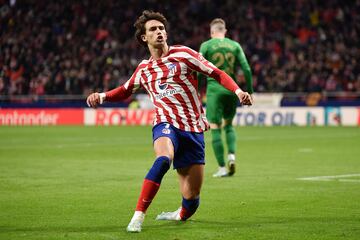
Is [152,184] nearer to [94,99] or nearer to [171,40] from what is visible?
[94,99]

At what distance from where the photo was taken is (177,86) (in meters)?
7.47

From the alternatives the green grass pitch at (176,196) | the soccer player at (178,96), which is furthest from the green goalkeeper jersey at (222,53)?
the soccer player at (178,96)

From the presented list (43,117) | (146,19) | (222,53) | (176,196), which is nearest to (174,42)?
(43,117)

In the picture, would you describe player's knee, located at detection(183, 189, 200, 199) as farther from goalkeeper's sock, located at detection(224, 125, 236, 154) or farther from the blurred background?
the blurred background

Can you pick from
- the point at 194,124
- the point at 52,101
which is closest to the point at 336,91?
the point at 52,101

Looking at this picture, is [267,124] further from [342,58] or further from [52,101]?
[52,101]

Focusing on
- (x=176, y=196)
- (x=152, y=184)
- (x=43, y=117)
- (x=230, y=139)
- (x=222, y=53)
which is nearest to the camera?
(x=152, y=184)

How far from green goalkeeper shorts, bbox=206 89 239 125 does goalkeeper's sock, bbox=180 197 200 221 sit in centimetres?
501

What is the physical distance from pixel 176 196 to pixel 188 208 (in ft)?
6.49

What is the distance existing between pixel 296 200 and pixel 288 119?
2161cm

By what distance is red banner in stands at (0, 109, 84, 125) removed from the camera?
34.1 m

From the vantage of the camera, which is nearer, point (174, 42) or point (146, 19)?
point (146, 19)

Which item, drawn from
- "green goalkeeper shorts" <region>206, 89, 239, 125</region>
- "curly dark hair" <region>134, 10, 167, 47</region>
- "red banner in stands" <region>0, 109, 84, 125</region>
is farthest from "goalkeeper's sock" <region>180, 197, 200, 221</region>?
"red banner in stands" <region>0, 109, 84, 125</region>

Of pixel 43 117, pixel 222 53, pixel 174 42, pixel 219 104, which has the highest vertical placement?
pixel 174 42
